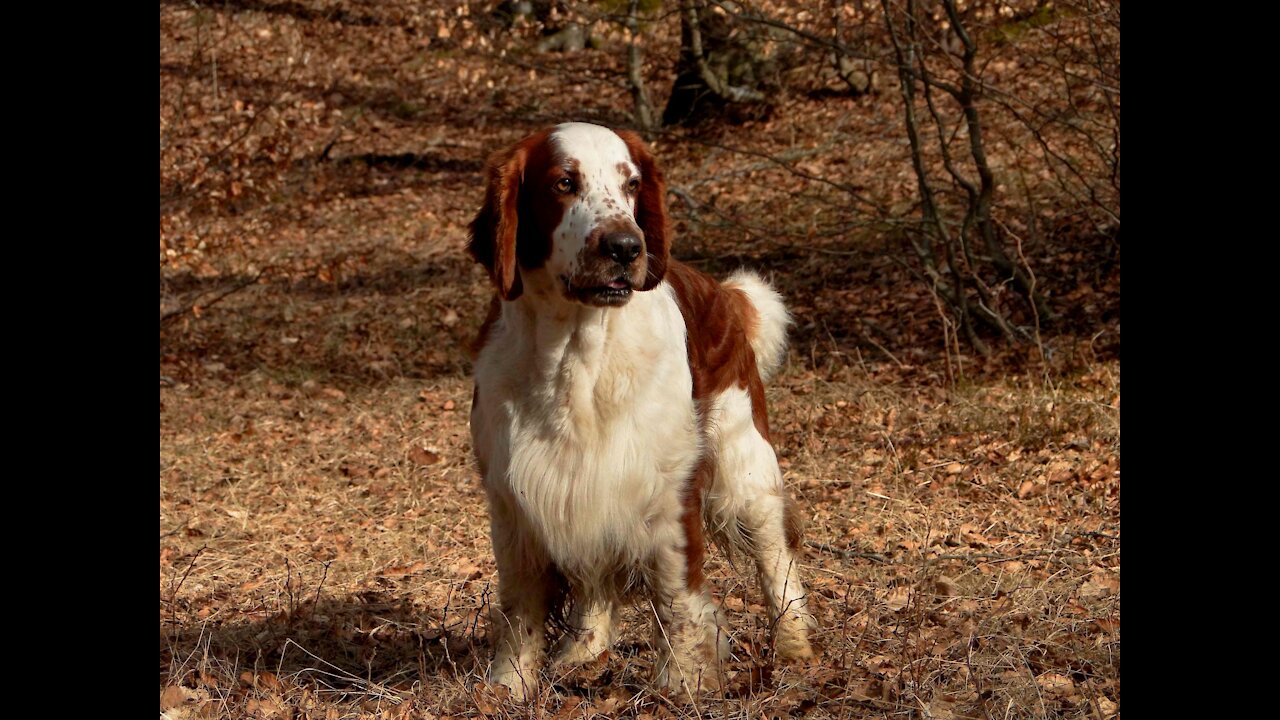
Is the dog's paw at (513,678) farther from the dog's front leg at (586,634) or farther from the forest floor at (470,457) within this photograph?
the dog's front leg at (586,634)

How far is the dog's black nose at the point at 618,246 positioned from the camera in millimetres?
3369

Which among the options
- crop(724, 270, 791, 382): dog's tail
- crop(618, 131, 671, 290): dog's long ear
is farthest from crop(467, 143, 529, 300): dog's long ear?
crop(724, 270, 791, 382): dog's tail

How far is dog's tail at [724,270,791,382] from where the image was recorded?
16.0 feet

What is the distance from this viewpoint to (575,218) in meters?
3.48

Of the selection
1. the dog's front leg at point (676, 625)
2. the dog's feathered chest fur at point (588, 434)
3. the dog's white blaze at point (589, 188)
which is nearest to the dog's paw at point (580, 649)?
the dog's front leg at point (676, 625)

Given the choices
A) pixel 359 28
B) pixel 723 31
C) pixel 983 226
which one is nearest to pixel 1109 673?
pixel 983 226

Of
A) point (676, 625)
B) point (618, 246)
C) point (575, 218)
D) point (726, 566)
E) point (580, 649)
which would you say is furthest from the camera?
point (726, 566)

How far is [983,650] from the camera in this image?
3.83 m

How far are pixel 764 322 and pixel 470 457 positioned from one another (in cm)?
292

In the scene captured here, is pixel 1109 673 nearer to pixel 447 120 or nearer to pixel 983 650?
pixel 983 650

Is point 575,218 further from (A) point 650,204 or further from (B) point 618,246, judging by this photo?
(A) point 650,204

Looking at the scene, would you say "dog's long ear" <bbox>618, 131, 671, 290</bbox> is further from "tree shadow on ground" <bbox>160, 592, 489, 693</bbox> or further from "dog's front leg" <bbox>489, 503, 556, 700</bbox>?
"tree shadow on ground" <bbox>160, 592, 489, 693</bbox>

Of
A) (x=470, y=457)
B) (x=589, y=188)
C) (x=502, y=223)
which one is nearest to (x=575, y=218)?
(x=589, y=188)
